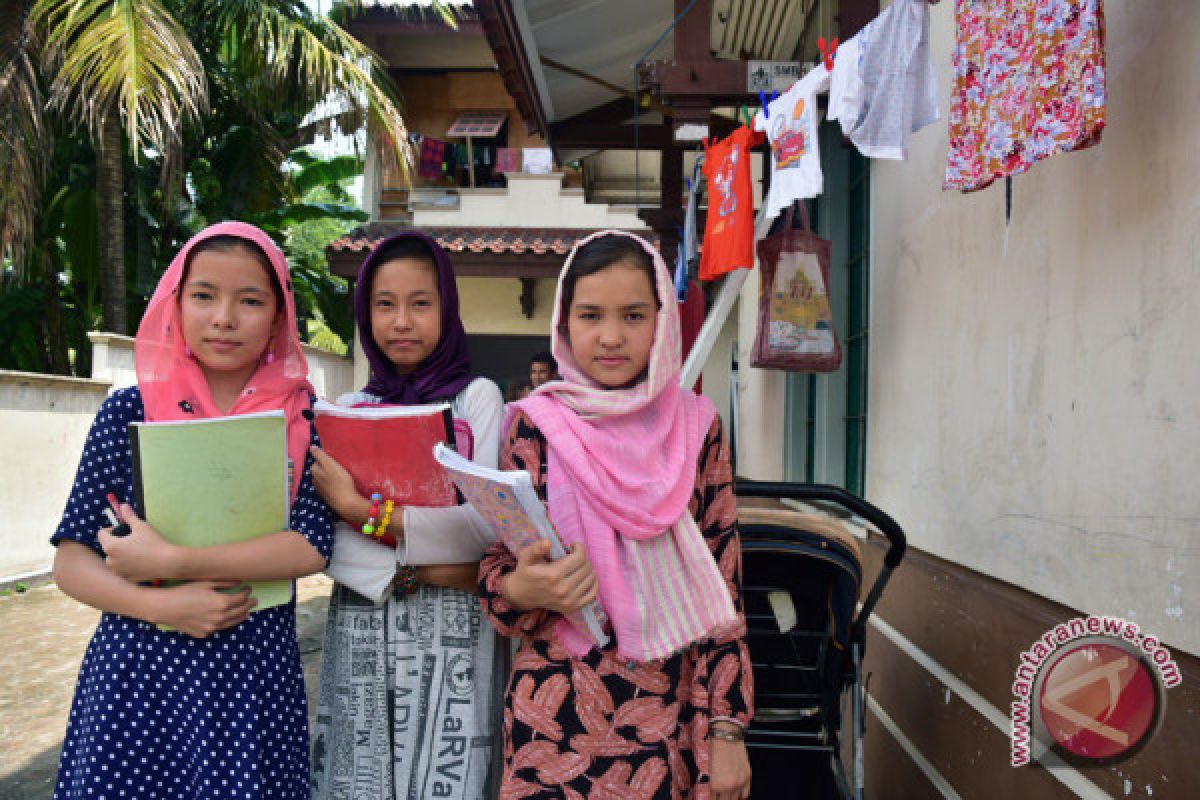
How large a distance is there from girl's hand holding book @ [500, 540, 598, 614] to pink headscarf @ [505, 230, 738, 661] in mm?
77

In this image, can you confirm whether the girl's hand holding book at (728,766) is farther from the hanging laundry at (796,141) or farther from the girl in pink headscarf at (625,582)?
the hanging laundry at (796,141)

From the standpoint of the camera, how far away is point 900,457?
11.5ft

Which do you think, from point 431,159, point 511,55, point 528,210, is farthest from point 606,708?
point 431,159

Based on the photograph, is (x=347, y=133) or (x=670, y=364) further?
(x=347, y=133)

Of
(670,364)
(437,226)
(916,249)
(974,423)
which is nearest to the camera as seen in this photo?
(670,364)

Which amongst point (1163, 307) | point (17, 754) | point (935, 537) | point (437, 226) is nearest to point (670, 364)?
point (1163, 307)

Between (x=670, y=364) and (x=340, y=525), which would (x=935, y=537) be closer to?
(x=670, y=364)

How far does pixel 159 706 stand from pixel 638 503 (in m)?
0.94

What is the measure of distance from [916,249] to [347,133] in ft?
25.7

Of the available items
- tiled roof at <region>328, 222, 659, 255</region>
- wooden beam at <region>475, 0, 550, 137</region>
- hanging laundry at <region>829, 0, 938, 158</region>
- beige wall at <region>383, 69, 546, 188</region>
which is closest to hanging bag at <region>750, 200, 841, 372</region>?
hanging laundry at <region>829, 0, 938, 158</region>

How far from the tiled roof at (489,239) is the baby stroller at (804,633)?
653cm

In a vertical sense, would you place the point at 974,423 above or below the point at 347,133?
below

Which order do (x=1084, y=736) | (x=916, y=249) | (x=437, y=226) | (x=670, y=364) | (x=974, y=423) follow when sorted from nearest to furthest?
(x=670, y=364) < (x=1084, y=736) < (x=974, y=423) < (x=916, y=249) < (x=437, y=226)

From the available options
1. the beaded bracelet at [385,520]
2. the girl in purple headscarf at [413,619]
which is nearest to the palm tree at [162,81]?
the girl in purple headscarf at [413,619]
